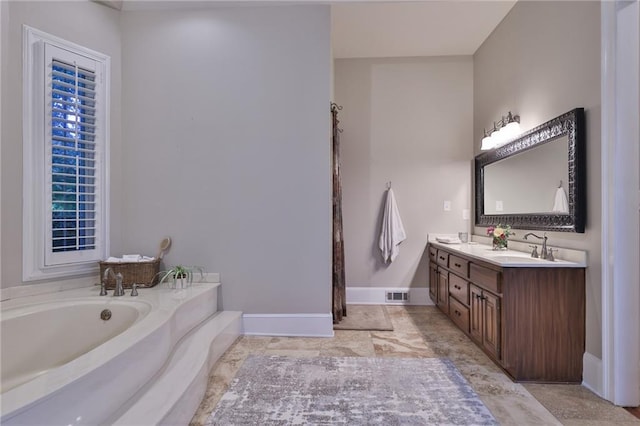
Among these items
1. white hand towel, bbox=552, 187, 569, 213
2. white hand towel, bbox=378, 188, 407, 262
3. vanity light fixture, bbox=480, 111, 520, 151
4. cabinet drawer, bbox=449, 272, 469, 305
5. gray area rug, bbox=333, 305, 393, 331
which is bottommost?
gray area rug, bbox=333, 305, 393, 331

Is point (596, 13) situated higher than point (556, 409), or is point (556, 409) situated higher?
point (596, 13)

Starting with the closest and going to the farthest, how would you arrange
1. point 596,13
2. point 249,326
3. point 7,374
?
point 7,374 < point 596,13 < point 249,326

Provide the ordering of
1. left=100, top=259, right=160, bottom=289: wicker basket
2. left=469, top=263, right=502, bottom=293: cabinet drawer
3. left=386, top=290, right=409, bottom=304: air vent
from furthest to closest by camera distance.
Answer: left=386, top=290, right=409, bottom=304: air vent, left=100, top=259, right=160, bottom=289: wicker basket, left=469, top=263, right=502, bottom=293: cabinet drawer

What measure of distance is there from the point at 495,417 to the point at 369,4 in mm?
3311

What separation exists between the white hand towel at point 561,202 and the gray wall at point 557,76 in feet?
0.54

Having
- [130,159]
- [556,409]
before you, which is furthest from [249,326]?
[556,409]

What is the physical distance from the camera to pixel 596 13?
1845mm

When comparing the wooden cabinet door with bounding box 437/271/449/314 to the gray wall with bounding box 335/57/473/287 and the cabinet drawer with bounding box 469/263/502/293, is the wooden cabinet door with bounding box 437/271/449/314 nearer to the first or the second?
the gray wall with bounding box 335/57/473/287

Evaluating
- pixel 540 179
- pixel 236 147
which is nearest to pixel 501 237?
pixel 540 179

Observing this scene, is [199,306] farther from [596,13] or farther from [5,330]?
[596,13]

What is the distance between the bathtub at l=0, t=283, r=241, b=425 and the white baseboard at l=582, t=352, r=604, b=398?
7.83 feet

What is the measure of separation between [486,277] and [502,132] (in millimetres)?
1498

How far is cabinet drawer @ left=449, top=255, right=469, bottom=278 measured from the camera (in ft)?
8.36

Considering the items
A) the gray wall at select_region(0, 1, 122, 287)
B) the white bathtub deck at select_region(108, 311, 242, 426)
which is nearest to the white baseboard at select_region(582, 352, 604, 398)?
the white bathtub deck at select_region(108, 311, 242, 426)
